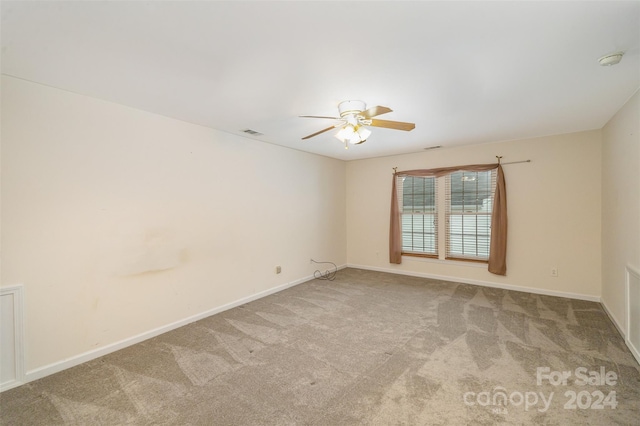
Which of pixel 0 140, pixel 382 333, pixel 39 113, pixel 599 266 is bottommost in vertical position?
pixel 382 333

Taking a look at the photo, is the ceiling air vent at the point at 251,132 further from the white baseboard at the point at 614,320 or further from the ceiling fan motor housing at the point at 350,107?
the white baseboard at the point at 614,320

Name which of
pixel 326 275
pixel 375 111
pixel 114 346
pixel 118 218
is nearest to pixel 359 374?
pixel 375 111

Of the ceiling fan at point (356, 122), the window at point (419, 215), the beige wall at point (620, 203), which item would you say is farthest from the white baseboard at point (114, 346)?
the beige wall at point (620, 203)

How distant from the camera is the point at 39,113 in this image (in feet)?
7.73

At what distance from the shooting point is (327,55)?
6.32ft

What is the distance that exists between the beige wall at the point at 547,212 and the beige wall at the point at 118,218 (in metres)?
3.48

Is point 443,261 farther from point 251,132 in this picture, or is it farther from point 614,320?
point 251,132

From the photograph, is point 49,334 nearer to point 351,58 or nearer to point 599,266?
point 351,58

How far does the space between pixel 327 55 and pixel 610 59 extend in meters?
1.96

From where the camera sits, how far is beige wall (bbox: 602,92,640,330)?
2652 millimetres

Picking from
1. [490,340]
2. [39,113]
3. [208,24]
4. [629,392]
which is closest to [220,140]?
[39,113]

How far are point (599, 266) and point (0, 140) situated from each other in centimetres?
678

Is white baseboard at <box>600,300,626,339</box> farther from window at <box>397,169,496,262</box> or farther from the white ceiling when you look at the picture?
the white ceiling

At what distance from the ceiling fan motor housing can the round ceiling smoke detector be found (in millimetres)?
1741
